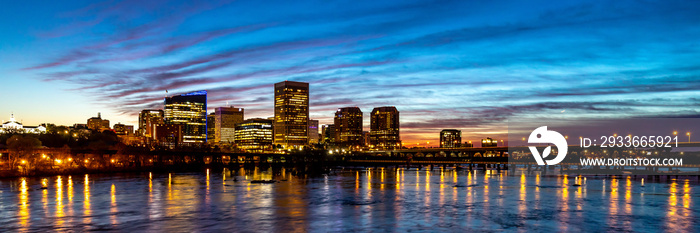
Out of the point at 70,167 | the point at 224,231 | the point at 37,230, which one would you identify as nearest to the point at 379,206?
the point at 224,231

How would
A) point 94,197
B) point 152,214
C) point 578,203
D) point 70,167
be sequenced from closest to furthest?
point 152,214 < point 578,203 < point 94,197 < point 70,167

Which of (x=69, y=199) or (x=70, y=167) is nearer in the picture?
(x=69, y=199)

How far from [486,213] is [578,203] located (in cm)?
1863

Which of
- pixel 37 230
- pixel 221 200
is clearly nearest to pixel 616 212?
pixel 221 200

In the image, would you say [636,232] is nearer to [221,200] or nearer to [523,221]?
[523,221]

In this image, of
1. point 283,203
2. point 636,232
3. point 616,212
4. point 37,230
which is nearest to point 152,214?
point 37,230

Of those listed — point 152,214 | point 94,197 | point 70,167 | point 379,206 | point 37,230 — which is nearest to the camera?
point 37,230

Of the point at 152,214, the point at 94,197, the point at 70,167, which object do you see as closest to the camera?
the point at 152,214

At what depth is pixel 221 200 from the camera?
72.8m

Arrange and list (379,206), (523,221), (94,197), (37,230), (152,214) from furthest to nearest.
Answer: (94,197), (379,206), (152,214), (523,221), (37,230)

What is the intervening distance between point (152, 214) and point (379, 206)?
83.8 feet

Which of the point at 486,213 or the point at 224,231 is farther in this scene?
the point at 486,213

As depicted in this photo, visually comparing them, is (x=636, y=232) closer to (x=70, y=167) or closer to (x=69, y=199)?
(x=69, y=199)

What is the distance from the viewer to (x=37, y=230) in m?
45.6
